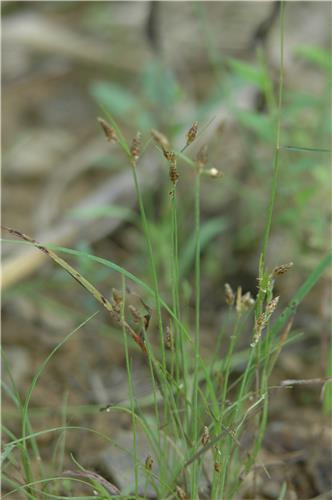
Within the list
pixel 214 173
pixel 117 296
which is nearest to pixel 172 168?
pixel 214 173

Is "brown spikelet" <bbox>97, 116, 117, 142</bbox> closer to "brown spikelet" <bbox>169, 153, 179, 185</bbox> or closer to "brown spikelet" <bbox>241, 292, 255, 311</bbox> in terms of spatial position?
"brown spikelet" <bbox>169, 153, 179, 185</bbox>

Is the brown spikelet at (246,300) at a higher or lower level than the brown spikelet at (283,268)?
lower

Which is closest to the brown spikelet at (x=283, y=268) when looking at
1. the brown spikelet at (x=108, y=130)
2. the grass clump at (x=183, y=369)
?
the grass clump at (x=183, y=369)

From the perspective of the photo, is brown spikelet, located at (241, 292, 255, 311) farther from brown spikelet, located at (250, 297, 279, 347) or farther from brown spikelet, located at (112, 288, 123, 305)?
brown spikelet, located at (112, 288, 123, 305)

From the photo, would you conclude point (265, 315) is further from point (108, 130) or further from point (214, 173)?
point (108, 130)

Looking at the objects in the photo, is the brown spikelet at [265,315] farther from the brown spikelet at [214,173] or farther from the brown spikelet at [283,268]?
the brown spikelet at [214,173]

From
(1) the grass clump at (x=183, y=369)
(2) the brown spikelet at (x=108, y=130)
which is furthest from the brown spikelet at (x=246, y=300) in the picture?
(2) the brown spikelet at (x=108, y=130)

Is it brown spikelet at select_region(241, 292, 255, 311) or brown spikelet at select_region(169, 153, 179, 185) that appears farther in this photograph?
brown spikelet at select_region(241, 292, 255, 311)

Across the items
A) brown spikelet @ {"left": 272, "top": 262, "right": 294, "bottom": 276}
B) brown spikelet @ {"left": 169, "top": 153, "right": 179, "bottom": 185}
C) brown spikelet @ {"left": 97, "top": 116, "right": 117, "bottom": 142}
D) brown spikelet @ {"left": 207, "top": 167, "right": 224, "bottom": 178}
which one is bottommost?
brown spikelet @ {"left": 272, "top": 262, "right": 294, "bottom": 276}

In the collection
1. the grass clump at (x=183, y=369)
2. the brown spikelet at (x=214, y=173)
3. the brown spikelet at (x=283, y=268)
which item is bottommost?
the grass clump at (x=183, y=369)

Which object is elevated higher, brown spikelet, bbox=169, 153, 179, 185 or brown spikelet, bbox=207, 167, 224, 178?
brown spikelet, bbox=169, 153, 179, 185

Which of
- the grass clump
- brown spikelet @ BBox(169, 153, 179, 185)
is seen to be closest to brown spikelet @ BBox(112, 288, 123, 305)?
the grass clump

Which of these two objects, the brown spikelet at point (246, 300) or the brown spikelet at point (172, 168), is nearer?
the brown spikelet at point (172, 168)

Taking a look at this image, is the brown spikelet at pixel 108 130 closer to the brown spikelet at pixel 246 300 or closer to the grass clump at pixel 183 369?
the grass clump at pixel 183 369
